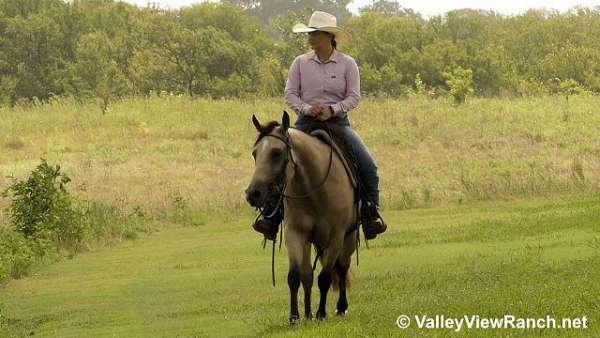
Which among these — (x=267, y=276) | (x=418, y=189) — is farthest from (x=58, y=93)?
(x=267, y=276)

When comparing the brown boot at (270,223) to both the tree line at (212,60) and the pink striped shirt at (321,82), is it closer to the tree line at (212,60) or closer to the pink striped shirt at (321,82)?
the pink striped shirt at (321,82)

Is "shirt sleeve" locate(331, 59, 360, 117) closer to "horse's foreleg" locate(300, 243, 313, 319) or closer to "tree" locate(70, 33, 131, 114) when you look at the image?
"horse's foreleg" locate(300, 243, 313, 319)

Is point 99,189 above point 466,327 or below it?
below

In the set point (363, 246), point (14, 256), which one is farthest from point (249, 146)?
point (14, 256)

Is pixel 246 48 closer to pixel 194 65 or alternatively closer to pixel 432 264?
pixel 194 65

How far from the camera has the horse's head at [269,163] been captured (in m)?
9.23

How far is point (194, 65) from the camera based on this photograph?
6244 centimetres

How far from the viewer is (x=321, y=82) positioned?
1119cm

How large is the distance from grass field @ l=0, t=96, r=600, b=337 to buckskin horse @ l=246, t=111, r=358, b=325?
2.07 feet

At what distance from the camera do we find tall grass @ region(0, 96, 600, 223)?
95.3 feet

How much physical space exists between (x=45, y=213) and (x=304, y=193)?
14.2 m

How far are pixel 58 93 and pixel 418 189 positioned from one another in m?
36.1

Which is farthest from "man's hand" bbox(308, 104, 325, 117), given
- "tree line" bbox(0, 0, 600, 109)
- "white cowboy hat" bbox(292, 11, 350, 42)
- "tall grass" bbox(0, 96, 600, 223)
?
"tree line" bbox(0, 0, 600, 109)

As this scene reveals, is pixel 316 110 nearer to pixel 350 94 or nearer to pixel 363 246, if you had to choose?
pixel 350 94
